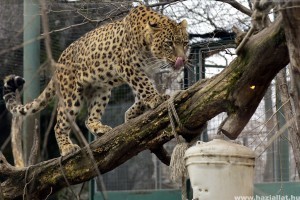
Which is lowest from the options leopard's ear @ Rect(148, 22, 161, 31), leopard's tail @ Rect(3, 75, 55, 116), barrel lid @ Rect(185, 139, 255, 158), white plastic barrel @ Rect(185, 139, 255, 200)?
white plastic barrel @ Rect(185, 139, 255, 200)

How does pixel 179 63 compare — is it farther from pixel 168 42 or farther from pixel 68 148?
pixel 68 148

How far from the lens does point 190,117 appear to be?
415 centimetres

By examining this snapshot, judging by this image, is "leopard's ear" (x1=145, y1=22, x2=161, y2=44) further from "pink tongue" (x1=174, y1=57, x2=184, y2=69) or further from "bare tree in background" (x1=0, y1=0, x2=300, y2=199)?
"bare tree in background" (x1=0, y1=0, x2=300, y2=199)

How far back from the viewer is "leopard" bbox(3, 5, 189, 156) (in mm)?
5094

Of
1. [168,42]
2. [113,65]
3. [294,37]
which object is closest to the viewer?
[294,37]

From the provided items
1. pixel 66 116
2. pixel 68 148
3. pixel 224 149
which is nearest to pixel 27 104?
pixel 66 116

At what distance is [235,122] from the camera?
3.77 metres

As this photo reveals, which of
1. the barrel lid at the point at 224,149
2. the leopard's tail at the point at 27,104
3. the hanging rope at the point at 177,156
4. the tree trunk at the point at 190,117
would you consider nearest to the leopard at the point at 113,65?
the leopard's tail at the point at 27,104

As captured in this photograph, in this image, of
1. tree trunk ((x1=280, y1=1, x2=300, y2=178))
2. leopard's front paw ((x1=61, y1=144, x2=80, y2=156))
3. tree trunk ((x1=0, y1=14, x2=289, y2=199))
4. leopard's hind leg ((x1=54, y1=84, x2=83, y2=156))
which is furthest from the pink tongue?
tree trunk ((x1=280, y1=1, x2=300, y2=178))

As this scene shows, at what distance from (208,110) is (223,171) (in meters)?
0.91

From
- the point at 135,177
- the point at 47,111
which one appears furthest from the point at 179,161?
the point at 47,111

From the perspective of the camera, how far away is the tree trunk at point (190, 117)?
354 cm

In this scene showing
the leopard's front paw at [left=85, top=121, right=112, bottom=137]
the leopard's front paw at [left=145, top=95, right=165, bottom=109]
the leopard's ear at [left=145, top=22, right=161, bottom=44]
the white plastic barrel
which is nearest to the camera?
the white plastic barrel

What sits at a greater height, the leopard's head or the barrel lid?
the leopard's head
